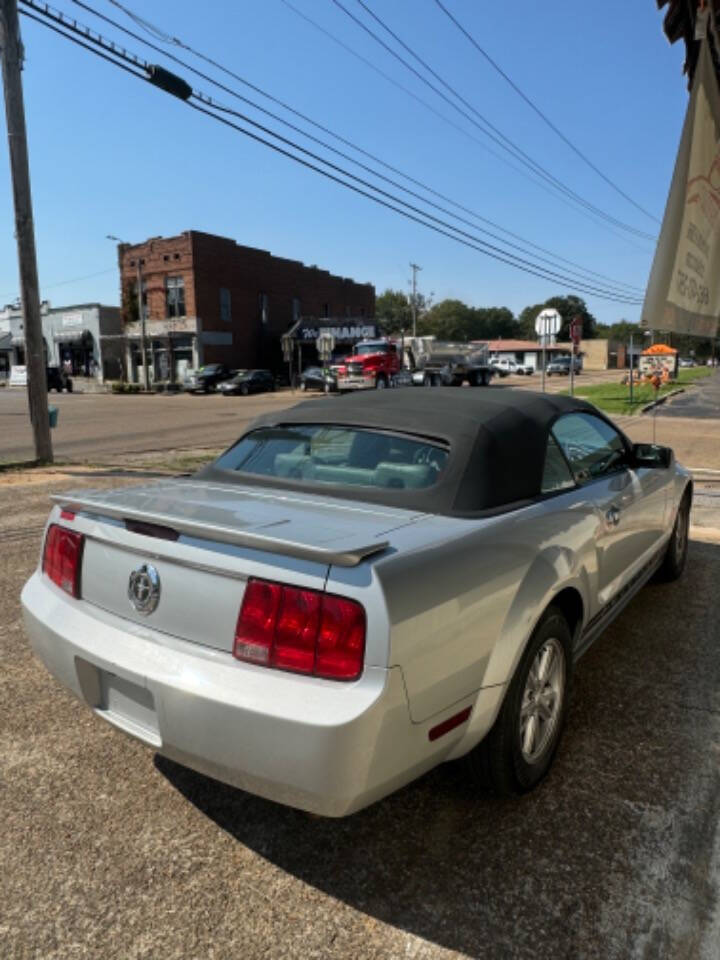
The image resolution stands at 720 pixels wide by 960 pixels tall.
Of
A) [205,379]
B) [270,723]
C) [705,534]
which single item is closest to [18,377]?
[205,379]

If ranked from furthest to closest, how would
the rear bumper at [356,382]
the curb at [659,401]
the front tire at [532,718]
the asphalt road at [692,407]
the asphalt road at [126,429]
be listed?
the rear bumper at [356,382]
the curb at [659,401]
the asphalt road at [692,407]
the asphalt road at [126,429]
the front tire at [532,718]

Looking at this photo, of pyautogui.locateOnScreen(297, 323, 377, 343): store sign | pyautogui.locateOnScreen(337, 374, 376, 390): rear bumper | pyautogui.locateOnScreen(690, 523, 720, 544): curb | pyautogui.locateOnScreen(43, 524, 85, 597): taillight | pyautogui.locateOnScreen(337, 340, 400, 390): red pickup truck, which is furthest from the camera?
pyautogui.locateOnScreen(297, 323, 377, 343): store sign

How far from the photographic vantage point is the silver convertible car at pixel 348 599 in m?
1.90

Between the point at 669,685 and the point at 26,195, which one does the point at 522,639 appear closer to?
the point at 669,685

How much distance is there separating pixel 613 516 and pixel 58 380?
145 feet

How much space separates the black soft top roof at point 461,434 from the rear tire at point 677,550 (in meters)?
1.64

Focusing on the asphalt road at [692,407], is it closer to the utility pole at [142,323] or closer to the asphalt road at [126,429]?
the asphalt road at [126,429]

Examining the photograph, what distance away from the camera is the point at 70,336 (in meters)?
49.6

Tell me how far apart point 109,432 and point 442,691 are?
682 inches

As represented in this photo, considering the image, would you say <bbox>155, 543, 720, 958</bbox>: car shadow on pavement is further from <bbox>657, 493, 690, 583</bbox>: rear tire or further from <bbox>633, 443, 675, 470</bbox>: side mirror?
<bbox>657, 493, 690, 583</bbox>: rear tire

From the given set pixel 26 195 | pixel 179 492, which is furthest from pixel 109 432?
pixel 179 492

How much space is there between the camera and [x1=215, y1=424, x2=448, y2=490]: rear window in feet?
9.48

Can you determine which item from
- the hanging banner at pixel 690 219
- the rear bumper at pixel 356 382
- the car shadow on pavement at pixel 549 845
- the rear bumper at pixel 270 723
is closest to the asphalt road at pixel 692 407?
the rear bumper at pixel 356 382

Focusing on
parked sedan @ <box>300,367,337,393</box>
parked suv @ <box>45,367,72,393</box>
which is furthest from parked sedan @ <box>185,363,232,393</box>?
parked suv @ <box>45,367,72,393</box>
